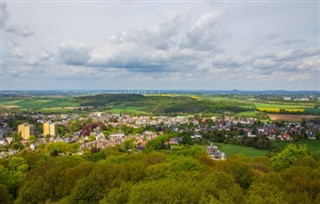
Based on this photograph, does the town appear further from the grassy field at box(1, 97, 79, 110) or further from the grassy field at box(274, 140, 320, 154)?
the grassy field at box(1, 97, 79, 110)

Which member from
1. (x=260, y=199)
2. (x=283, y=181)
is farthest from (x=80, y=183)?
(x=283, y=181)

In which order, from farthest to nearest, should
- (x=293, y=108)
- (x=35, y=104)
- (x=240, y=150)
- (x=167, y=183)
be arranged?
1. (x=35, y=104)
2. (x=293, y=108)
3. (x=240, y=150)
4. (x=167, y=183)

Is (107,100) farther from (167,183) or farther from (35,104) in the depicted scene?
(167,183)

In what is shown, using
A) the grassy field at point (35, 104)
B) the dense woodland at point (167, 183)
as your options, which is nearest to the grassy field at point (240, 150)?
the dense woodland at point (167, 183)

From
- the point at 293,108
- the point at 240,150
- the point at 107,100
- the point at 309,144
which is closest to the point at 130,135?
the point at 240,150

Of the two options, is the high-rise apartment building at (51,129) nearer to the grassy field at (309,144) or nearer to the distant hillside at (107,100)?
the grassy field at (309,144)

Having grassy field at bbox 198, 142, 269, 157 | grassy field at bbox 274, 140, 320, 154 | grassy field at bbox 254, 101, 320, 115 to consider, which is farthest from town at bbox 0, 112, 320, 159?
grassy field at bbox 254, 101, 320, 115

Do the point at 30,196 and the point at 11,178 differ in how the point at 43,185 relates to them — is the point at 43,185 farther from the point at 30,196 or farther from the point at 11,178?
the point at 11,178

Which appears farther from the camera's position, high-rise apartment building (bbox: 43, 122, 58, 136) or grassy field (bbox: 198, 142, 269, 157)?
high-rise apartment building (bbox: 43, 122, 58, 136)
